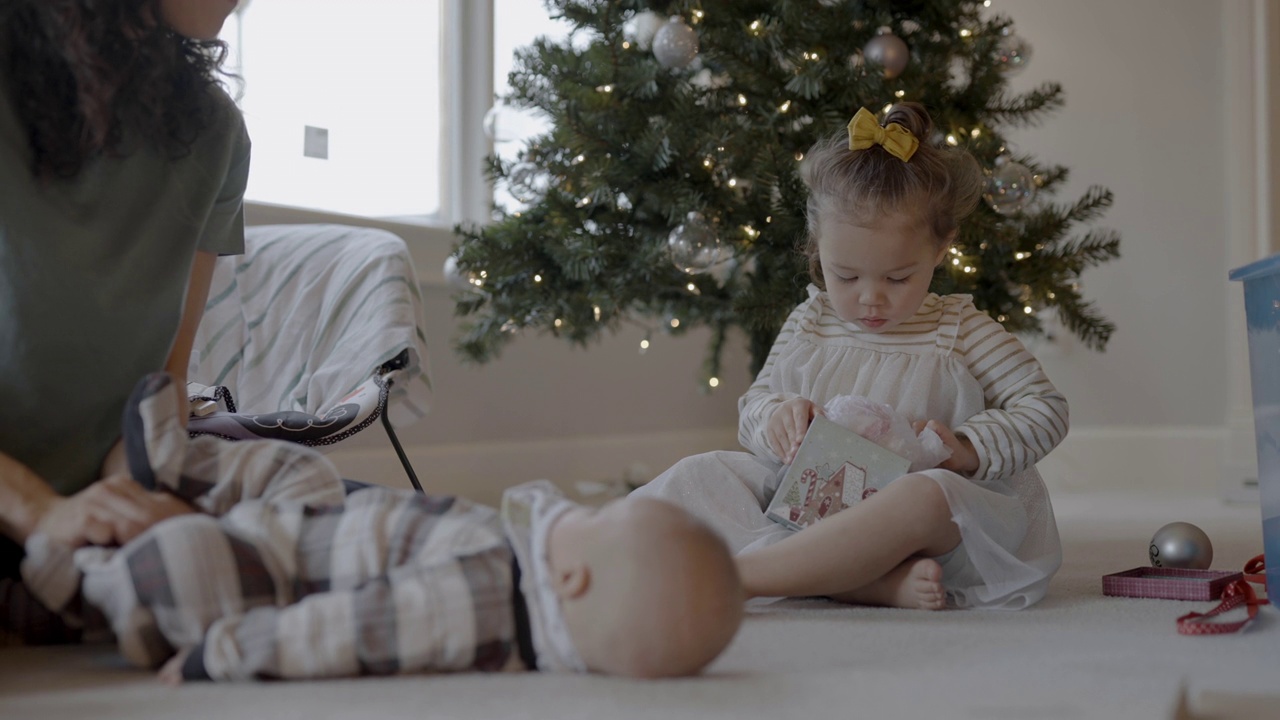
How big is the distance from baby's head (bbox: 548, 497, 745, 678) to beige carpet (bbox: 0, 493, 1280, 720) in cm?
3

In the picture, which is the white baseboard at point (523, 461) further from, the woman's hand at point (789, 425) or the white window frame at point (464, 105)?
the woman's hand at point (789, 425)

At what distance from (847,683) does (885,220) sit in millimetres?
677

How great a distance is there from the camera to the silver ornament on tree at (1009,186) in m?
1.95

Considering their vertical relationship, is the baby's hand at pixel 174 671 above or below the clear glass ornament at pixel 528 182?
below

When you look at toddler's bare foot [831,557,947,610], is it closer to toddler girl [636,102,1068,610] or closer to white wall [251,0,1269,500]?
toddler girl [636,102,1068,610]

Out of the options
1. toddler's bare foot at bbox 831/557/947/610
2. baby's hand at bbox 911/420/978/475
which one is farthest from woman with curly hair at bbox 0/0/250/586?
baby's hand at bbox 911/420/978/475

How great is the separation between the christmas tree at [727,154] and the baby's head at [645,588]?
1187mm

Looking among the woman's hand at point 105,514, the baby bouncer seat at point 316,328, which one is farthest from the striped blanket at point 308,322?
the woman's hand at point 105,514

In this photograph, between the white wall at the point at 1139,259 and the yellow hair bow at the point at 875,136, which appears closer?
the yellow hair bow at the point at 875,136

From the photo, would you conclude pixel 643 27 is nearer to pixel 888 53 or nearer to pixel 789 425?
pixel 888 53

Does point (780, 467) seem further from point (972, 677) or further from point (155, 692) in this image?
point (155, 692)

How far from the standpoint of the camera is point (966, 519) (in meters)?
1.27

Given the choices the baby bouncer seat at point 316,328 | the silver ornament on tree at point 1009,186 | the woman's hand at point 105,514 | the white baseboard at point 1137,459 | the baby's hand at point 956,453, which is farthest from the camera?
the white baseboard at point 1137,459

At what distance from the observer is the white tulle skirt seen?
129 centimetres
